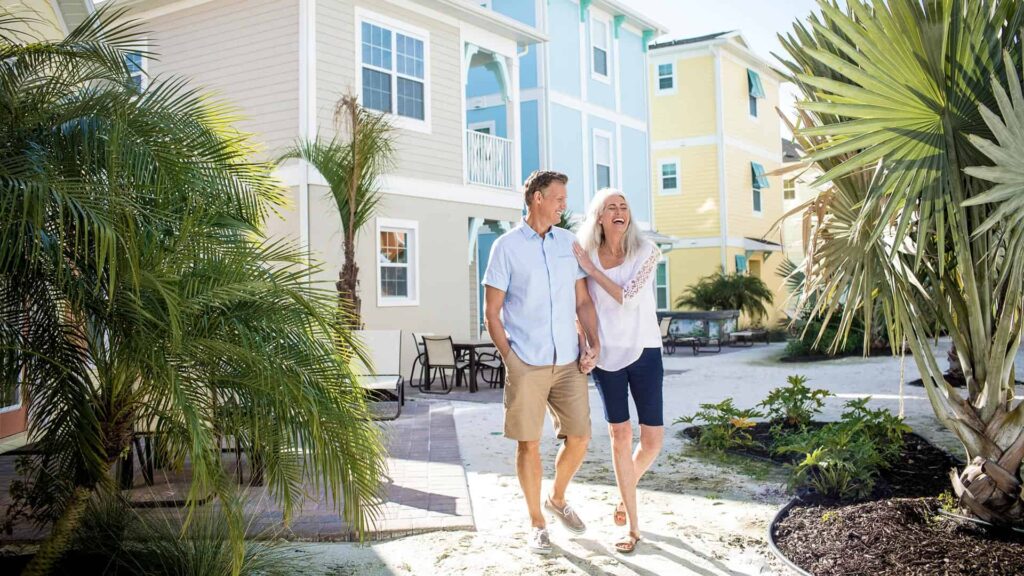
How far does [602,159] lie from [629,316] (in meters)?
16.6

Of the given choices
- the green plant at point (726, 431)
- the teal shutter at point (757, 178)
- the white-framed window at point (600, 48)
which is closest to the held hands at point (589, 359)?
the green plant at point (726, 431)

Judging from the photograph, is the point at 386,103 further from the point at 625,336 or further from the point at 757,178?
the point at 757,178

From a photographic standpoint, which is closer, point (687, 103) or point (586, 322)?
point (586, 322)

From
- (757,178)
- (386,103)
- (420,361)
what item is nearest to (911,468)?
(420,361)

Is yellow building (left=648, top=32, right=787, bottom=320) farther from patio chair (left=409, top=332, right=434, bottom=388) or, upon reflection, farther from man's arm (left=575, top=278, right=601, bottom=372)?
man's arm (left=575, top=278, right=601, bottom=372)

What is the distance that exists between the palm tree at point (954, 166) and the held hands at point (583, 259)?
122cm

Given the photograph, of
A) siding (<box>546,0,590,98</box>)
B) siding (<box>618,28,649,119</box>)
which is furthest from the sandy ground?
siding (<box>618,28,649,119</box>)

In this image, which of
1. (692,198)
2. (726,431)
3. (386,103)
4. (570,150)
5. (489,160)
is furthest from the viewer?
(692,198)

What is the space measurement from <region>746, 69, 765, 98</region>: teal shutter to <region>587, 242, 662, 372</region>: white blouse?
2414 cm

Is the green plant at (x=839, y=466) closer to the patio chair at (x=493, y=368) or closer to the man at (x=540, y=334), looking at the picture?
the man at (x=540, y=334)

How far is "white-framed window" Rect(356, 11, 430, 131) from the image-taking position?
13.4m

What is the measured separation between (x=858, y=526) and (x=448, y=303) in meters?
10.7

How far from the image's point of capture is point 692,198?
25812 mm

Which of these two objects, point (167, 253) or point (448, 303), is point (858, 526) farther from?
point (448, 303)
